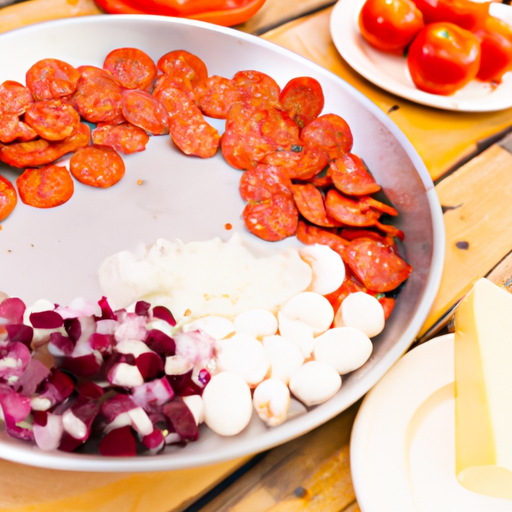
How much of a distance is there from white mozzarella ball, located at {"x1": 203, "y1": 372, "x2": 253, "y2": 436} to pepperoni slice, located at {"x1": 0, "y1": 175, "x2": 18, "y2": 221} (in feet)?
1.52

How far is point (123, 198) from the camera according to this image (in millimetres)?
841

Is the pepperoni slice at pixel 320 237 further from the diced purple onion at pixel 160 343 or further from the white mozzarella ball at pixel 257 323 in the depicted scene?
the diced purple onion at pixel 160 343

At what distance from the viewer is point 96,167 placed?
84 cm

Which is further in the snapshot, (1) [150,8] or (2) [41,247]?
(1) [150,8]

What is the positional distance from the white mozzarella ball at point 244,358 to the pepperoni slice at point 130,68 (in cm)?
59

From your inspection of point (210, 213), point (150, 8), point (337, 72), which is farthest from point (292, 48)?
point (210, 213)

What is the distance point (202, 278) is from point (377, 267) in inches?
11.4

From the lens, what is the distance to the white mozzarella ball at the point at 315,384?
603 millimetres

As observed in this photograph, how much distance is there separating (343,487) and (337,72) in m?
0.86

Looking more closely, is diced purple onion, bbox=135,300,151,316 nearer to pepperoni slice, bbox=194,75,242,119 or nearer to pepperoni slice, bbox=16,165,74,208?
pepperoni slice, bbox=16,165,74,208

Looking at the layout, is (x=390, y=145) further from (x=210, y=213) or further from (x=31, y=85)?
(x=31, y=85)

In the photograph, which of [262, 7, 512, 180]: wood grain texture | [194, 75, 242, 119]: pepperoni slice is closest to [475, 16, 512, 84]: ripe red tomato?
[262, 7, 512, 180]: wood grain texture

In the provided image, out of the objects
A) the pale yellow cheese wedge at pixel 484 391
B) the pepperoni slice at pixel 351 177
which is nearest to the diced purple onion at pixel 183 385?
the pale yellow cheese wedge at pixel 484 391

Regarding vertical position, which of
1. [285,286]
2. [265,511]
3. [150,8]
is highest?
[150,8]
